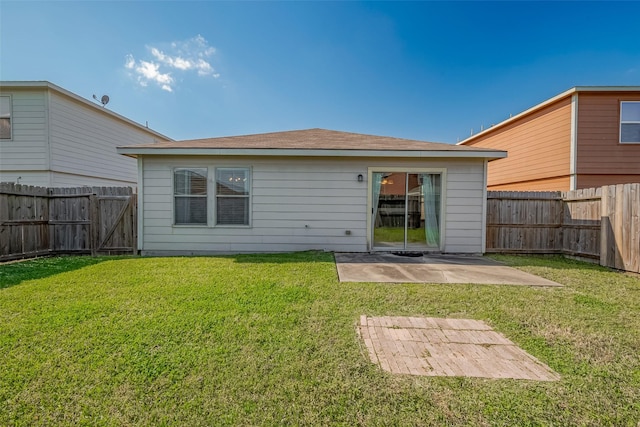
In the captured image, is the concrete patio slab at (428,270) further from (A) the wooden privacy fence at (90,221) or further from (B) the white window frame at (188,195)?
(A) the wooden privacy fence at (90,221)

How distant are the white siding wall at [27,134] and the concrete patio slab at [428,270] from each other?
1012cm

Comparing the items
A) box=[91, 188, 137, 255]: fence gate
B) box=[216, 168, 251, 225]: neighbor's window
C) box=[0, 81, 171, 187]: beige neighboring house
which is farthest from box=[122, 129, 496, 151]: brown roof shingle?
box=[0, 81, 171, 187]: beige neighboring house

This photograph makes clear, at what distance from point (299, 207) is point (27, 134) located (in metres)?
9.36

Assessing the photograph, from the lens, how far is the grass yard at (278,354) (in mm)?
1681

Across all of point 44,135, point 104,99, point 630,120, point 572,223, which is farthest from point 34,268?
point 630,120

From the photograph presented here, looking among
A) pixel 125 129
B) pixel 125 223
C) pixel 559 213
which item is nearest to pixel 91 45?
pixel 125 129

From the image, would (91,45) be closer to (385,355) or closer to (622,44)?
(385,355)

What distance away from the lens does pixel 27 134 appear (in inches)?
345

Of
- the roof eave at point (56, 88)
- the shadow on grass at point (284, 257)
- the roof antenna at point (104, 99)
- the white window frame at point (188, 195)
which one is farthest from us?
the roof antenna at point (104, 99)

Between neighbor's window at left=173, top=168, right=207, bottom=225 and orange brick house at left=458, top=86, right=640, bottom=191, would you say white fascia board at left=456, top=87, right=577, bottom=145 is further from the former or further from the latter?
neighbor's window at left=173, top=168, right=207, bottom=225

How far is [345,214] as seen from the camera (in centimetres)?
679

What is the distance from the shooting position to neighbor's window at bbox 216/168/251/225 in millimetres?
6730

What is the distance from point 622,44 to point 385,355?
1533cm

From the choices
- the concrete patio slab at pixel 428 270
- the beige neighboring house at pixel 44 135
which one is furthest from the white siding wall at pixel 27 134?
the concrete patio slab at pixel 428 270
